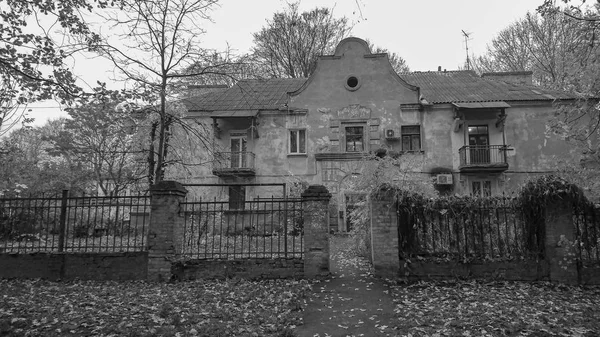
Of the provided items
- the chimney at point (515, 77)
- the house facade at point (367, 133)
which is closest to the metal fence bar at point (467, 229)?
the house facade at point (367, 133)

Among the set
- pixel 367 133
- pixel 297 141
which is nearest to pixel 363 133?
pixel 367 133

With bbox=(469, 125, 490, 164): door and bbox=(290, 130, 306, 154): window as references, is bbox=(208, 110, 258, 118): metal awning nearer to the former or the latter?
bbox=(290, 130, 306, 154): window

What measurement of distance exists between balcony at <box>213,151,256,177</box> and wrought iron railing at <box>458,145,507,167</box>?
11.2 metres

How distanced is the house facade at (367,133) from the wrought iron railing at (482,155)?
0.17 feet

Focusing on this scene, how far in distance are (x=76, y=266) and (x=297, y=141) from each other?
13.8m

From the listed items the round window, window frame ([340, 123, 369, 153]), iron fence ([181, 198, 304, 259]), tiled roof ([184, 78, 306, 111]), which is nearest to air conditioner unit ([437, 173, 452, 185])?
window frame ([340, 123, 369, 153])

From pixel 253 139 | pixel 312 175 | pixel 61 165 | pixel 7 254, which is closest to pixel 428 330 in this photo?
pixel 7 254

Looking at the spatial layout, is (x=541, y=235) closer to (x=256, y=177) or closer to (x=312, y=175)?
(x=312, y=175)

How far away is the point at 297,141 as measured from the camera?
68.0 ft

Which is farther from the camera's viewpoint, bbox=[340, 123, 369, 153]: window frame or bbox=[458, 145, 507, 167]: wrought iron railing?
bbox=[340, 123, 369, 153]: window frame

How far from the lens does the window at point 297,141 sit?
67.8 feet

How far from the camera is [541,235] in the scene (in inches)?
301

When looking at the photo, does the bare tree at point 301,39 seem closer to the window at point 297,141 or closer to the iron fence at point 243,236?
the window at point 297,141

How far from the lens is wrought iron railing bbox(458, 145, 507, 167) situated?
19641 mm
